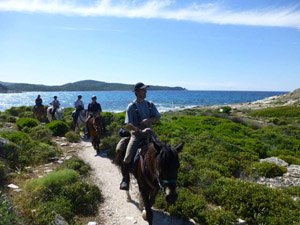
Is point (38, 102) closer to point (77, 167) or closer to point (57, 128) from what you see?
point (57, 128)

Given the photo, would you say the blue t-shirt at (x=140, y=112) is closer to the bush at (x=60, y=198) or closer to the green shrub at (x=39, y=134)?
the bush at (x=60, y=198)

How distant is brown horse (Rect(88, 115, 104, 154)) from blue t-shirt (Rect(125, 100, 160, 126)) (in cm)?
685

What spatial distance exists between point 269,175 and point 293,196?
2.01 meters

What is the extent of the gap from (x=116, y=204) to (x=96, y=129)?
19.1 feet

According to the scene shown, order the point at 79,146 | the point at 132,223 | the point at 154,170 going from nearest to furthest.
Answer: the point at 154,170
the point at 132,223
the point at 79,146

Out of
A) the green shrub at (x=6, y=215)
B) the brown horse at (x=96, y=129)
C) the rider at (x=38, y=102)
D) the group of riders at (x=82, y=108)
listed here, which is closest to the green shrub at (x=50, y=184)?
the green shrub at (x=6, y=215)

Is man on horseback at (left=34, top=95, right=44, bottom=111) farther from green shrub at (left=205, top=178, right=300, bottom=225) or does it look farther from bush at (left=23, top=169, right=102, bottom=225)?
green shrub at (left=205, top=178, right=300, bottom=225)

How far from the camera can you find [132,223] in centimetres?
567

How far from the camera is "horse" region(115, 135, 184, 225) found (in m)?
3.62

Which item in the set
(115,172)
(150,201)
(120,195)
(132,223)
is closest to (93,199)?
(120,195)

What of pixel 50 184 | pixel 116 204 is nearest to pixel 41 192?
pixel 50 184

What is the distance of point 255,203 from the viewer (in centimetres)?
594

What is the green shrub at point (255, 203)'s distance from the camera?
17.8 feet

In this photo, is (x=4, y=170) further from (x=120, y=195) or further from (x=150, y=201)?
(x=150, y=201)
